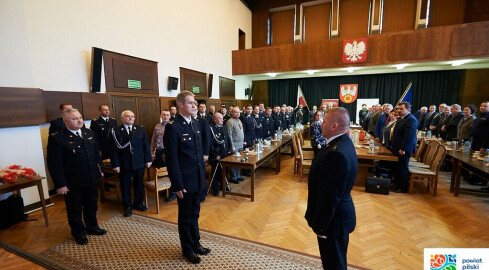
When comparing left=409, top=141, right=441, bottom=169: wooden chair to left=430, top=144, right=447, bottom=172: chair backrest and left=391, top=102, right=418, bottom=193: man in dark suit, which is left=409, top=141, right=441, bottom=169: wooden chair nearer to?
left=430, top=144, right=447, bottom=172: chair backrest

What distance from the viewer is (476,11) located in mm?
8484

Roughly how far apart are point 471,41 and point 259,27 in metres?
8.58

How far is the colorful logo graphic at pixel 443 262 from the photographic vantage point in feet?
6.64

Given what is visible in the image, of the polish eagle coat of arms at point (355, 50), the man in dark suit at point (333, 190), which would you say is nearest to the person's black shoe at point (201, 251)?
the man in dark suit at point (333, 190)

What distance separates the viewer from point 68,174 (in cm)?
255

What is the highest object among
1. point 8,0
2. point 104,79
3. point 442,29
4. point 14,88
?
point 442,29

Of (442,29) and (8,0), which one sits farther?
(442,29)

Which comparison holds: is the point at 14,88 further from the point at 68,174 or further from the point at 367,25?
the point at 367,25

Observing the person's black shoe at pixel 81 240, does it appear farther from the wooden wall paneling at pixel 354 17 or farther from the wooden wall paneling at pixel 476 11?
the wooden wall paneling at pixel 476 11

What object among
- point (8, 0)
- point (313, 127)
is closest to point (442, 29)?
point (313, 127)

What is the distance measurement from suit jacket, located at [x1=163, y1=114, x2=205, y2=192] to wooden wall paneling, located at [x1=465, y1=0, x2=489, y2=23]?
12257 millimetres

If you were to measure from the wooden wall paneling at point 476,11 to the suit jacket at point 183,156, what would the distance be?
12.3 metres

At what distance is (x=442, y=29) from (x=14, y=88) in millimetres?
11405

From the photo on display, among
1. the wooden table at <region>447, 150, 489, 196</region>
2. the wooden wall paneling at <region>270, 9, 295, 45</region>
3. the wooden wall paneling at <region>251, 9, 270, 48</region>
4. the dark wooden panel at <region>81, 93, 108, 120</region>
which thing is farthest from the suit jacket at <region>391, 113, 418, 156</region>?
the wooden wall paneling at <region>251, 9, 270, 48</region>
